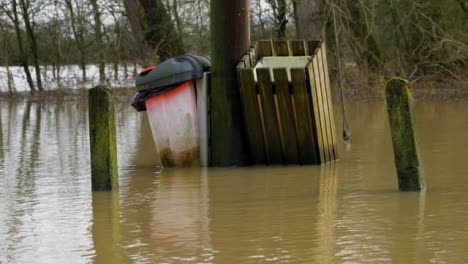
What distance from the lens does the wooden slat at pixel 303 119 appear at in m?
11.1

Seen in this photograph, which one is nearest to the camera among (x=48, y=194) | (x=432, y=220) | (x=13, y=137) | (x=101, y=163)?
(x=432, y=220)

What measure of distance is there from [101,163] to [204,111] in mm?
2703

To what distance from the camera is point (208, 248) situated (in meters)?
6.98

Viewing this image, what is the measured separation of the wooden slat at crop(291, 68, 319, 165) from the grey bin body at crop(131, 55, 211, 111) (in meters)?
1.28

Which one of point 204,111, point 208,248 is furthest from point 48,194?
point 208,248

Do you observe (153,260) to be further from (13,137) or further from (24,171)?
(13,137)

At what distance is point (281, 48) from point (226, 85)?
1.39 metres

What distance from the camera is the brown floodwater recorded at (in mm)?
6812

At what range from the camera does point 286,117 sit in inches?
446

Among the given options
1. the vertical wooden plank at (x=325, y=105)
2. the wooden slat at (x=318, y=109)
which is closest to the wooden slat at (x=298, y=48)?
the vertical wooden plank at (x=325, y=105)

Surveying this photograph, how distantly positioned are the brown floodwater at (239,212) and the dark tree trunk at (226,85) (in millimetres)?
318

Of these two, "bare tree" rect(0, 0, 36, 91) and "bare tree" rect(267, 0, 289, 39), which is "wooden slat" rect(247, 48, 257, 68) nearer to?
"bare tree" rect(267, 0, 289, 39)

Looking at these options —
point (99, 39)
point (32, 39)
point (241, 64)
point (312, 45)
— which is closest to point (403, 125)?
point (241, 64)

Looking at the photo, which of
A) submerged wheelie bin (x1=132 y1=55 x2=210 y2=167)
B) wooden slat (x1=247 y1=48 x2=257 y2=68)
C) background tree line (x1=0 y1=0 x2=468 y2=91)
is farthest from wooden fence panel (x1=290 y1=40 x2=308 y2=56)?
background tree line (x1=0 y1=0 x2=468 y2=91)
